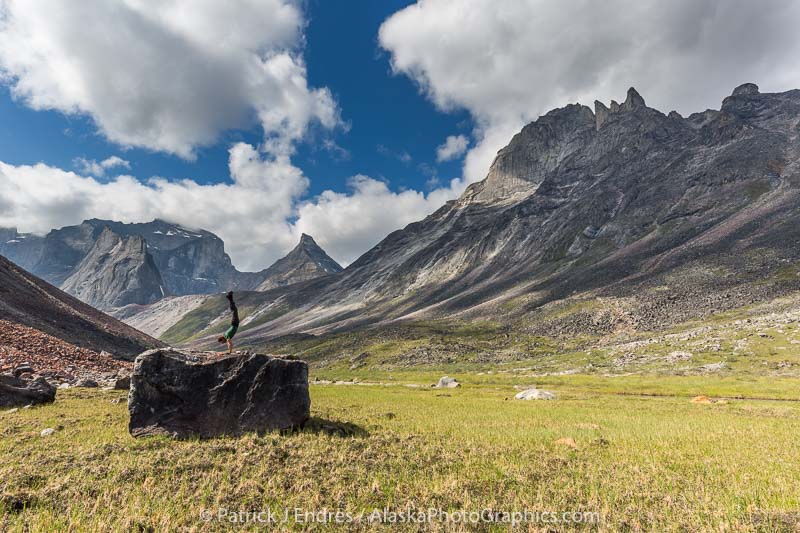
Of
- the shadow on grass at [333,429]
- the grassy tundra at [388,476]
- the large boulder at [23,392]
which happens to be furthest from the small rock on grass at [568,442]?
the large boulder at [23,392]

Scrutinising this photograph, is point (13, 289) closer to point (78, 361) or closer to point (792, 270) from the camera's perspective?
point (78, 361)

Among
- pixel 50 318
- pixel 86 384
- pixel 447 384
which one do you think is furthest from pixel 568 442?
pixel 50 318

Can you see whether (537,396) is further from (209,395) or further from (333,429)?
(209,395)

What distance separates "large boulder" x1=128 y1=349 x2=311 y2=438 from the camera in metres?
17.3

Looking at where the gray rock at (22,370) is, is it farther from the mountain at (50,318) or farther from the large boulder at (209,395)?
the large boulder at (209,395)

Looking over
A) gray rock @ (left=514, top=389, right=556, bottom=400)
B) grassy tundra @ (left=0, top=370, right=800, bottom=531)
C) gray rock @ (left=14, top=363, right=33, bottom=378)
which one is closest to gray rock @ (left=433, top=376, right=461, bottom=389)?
gray rock @ (left=514, top=389, right=556, bottom=400)

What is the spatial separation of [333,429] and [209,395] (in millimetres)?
6522

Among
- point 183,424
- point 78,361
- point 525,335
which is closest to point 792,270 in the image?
point 525,335

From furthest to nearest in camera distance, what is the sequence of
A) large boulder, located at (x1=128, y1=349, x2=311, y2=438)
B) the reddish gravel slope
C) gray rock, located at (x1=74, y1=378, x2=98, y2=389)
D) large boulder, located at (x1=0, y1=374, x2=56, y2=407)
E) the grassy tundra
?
the reddish gravel slope, gray rock, located at (x1=74, y1=378, x2=98, y2=389), large boulder, located at (x1=0, y1=374, x2=56, y2=407), large boulder, located at (x1=128, y1=349, x2=311, y2=438), the grassy tundra

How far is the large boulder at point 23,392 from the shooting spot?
2375 cm

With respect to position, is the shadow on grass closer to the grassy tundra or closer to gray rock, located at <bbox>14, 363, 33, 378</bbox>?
the grassy tundra

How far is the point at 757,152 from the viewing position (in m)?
187

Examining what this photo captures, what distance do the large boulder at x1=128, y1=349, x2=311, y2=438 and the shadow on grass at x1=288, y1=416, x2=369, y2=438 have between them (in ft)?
2.60

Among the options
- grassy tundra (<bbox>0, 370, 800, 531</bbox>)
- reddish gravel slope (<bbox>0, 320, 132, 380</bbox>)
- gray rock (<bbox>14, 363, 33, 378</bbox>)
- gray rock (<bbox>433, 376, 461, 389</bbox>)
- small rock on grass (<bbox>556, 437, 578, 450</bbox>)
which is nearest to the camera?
grassy tundra (<bbox>0, 370, 800, 531</bbox>)
